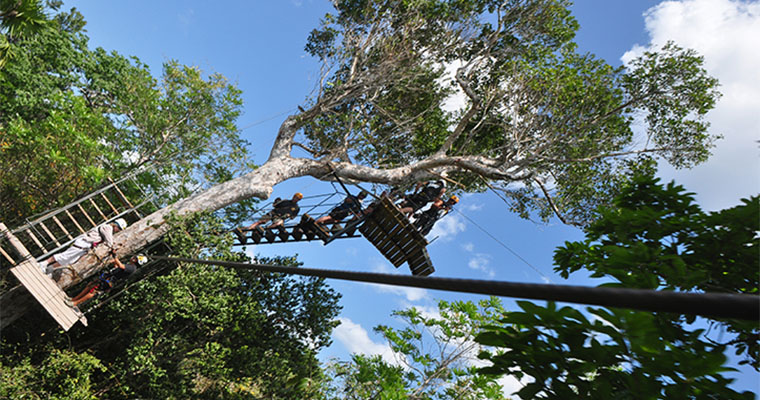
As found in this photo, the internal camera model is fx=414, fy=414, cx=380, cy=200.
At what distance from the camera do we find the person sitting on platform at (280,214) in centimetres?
916

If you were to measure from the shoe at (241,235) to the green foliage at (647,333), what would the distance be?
8.01 meters

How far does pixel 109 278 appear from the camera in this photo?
25.3 ft

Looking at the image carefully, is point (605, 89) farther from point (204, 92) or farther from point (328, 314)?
point (204, 92)

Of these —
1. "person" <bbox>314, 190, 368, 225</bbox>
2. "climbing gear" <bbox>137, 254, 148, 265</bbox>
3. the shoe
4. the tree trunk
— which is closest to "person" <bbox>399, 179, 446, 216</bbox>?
"person" <bbox>314, 190, 368, 225</bbox>

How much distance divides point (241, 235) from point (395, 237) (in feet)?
11.3

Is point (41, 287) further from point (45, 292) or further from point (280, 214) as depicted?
point (280, 214)

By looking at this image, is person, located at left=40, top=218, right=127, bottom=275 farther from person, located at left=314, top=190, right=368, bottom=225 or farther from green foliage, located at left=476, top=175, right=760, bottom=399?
green foliage, located at left=476, top=175, right=760, bottom=399

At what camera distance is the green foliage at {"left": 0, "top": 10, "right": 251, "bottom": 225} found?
1083 centimetres

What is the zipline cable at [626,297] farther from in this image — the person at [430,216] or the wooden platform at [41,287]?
the person at [430,216]

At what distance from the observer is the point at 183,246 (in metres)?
Answer: 8.05

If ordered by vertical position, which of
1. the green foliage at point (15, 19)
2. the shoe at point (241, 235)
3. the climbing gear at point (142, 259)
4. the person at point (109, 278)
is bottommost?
the person at point (109, 278)

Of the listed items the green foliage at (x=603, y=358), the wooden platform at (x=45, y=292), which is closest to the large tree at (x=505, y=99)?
the wooden platform at (x=45, y=292)

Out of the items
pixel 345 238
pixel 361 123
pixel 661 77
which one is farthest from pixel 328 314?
pixel 661 77

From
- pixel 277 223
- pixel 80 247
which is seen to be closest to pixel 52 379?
pixel 80 247
